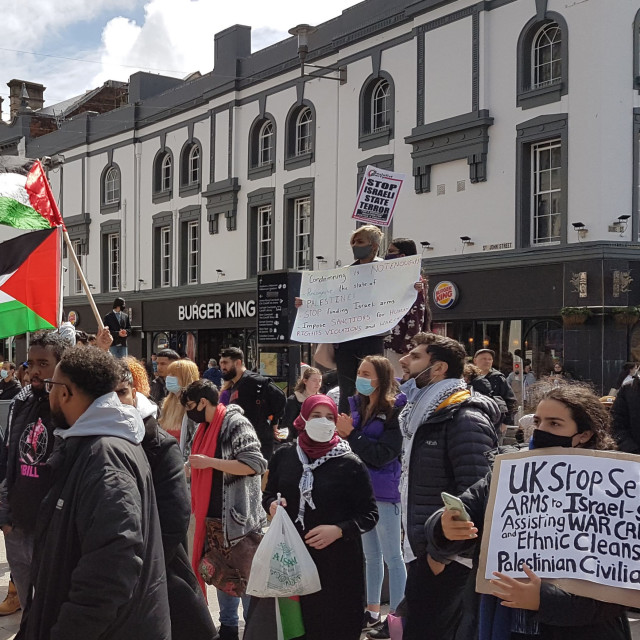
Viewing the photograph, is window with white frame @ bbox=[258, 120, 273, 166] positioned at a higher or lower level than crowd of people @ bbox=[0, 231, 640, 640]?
higher

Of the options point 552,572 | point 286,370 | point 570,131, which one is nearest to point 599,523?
point 552,572

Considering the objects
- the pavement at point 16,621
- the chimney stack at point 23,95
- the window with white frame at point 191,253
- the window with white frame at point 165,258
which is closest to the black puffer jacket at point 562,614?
the pavement at point 16,621

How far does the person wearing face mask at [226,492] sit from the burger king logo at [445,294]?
51.2 feet

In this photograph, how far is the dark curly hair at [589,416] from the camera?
341 centimetres

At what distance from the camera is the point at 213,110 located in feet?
96.5

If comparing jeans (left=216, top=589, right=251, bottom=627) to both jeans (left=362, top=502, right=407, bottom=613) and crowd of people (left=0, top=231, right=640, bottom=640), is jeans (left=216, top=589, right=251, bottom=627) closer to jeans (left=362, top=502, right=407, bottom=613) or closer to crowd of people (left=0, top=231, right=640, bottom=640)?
crowd of people (left=0, top=231, right=640, bottom=640)

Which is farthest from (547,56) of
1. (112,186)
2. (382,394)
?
(112,186)

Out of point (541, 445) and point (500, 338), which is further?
point (500, 338)

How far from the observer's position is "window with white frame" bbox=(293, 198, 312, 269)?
25828mm

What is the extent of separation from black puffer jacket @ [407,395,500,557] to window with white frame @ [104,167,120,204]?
3073 cm

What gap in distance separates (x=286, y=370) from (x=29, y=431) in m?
10.6

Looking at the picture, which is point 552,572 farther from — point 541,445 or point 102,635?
point 102,635

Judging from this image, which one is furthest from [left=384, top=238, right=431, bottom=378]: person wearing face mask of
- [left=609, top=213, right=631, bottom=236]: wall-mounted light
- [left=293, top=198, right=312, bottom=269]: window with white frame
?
[left=293, top=198, right=312, bottom=269]: window with white frame

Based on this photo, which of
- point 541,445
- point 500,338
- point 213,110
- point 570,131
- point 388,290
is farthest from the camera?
point 213,110
